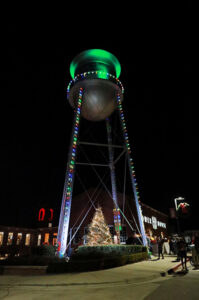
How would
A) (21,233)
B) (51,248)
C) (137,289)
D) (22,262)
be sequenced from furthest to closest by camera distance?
(21,233) → (51,248) → (22,262) → (137,289)

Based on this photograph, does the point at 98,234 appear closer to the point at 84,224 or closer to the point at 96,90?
the point at 84,224

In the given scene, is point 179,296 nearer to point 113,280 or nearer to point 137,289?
point 137,289

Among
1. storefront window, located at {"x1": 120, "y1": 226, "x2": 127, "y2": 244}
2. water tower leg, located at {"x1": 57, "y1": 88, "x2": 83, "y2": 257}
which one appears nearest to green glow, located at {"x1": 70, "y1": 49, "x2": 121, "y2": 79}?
water tower leg, located at {"x1": 57, "y1": 88, "x2": 83, "y2": 257}

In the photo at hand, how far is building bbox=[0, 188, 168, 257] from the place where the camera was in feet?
94.7

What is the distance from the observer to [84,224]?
2995 cm

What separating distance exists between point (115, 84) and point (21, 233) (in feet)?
107

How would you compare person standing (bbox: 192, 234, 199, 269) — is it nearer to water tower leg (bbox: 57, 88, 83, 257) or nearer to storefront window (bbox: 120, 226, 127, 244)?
water tower leg (bbox: 57, 88, 83, 257)

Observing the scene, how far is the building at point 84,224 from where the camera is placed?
1136 inches

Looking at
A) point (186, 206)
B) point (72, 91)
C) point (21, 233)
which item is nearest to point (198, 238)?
point (186, 206)

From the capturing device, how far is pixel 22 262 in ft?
34.7

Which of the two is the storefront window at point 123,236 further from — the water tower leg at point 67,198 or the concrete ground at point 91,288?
the concrete ground at point 91,288

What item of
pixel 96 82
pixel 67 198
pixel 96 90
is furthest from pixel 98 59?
pixel 67 198

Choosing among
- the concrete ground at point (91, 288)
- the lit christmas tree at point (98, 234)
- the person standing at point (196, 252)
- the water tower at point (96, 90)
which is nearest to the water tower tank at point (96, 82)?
the water tower at point (96, 90)

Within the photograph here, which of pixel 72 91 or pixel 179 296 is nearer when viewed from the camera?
pixel 179 296
